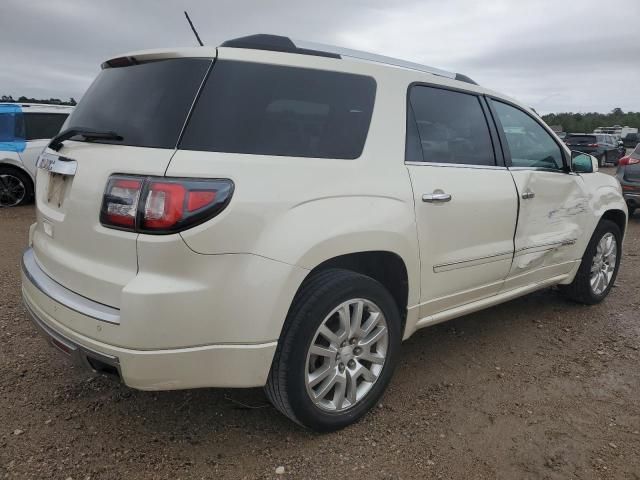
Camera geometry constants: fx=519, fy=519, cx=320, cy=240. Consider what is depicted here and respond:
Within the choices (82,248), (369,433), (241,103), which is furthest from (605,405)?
(82,248)

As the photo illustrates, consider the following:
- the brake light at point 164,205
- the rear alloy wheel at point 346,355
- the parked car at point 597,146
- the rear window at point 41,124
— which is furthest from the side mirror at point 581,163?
the parked car at point 597,146

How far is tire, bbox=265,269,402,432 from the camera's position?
2254 millimetres

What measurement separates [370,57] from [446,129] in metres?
0.63

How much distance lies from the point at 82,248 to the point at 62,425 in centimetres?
100

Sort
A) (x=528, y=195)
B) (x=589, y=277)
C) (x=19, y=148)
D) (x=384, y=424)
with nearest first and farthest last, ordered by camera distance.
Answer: (x=384, y=424), (x=528, y=195), (x=589, y=277), (x=19, y=148)

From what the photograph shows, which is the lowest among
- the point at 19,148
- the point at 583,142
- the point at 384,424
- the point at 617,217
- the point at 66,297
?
the point at 384,424

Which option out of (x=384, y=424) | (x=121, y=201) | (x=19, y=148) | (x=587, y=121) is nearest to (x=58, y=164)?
(x=121, y=201)

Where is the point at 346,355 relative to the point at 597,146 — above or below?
below

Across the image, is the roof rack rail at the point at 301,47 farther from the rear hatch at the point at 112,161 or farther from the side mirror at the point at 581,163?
the side mirror at the point at 581,163

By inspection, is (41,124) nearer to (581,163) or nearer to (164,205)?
(164,205)

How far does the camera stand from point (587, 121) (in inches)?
2386

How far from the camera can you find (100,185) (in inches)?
82.8

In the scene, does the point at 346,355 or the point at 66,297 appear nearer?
the point at 66,297

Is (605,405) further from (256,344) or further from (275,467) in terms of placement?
(256,344)
